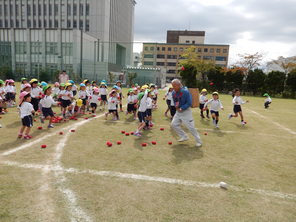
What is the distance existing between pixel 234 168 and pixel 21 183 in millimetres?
4776

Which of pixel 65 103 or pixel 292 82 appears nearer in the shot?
pixel 65 103

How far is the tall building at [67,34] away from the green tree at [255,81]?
941 inches

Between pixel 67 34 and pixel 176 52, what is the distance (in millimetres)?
51865

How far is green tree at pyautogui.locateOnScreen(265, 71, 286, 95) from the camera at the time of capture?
32031mm

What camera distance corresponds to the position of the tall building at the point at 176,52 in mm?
84625

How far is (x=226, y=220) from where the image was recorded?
3.32 metres

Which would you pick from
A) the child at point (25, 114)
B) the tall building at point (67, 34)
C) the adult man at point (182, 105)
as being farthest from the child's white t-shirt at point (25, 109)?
the tall building at point (67, 34)

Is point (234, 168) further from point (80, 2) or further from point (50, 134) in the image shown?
point (80, 2)

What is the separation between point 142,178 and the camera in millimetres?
4621

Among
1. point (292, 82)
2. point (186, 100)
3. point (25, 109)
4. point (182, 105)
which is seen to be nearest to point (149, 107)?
point (182, 105)

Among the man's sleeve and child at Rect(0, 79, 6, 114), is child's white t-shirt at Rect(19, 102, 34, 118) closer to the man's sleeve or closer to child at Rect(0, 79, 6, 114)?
child at Rect(0, 79, 6, 114)

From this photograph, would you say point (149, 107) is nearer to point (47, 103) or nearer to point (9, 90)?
point (47, 103)

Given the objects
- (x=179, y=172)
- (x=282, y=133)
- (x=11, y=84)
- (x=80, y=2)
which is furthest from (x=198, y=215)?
(x=80, y=2)

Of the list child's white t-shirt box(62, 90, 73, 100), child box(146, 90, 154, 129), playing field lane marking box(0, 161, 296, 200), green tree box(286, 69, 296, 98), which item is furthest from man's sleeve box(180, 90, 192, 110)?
green tree box(286, 69, 296, 98)
